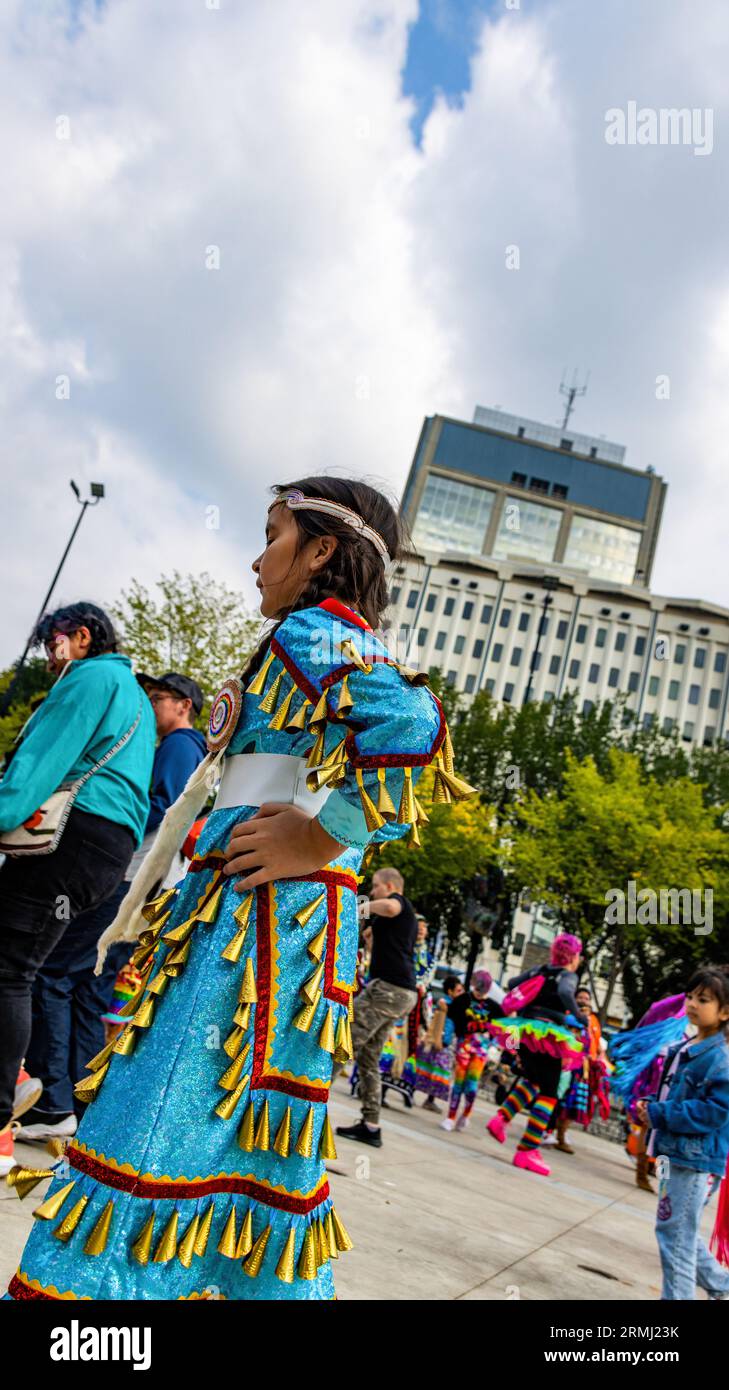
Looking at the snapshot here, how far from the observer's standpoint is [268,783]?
181 centimetres

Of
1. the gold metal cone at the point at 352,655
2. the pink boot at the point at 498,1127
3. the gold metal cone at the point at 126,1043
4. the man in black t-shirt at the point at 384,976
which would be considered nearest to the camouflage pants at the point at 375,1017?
the man in black t-shirt at the point at 384,976

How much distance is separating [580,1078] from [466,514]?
274ft

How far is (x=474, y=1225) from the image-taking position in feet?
15.7

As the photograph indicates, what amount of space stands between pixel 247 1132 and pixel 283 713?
0.71m

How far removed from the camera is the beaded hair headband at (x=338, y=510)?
2.02 metres

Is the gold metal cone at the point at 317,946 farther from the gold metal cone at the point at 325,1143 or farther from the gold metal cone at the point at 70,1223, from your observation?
the gold metal cone at the point at 70,1223

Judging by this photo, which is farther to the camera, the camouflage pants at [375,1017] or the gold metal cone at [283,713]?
the camouflage pants at [375,1017]

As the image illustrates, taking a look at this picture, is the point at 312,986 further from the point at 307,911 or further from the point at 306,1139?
the point at 306,1139

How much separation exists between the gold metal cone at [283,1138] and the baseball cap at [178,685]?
144 inches

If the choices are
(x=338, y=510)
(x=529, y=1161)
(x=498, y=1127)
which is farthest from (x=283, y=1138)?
(x=498, y=1127)

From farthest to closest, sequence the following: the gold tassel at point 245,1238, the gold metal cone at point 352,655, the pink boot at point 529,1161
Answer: the pink boot at point 529,1161
the gold metal cone at point 352,655
the gold tassel at point 245,1238

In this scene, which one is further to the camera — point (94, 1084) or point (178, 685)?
point (178, 685)

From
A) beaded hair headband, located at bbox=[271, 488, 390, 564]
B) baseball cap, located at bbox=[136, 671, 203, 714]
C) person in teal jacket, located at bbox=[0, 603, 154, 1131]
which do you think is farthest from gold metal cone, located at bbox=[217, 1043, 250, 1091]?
baseball cap, located at bbox=[136, 671, 203, 714]

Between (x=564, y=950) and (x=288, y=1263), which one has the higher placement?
(x=564, y=950)
